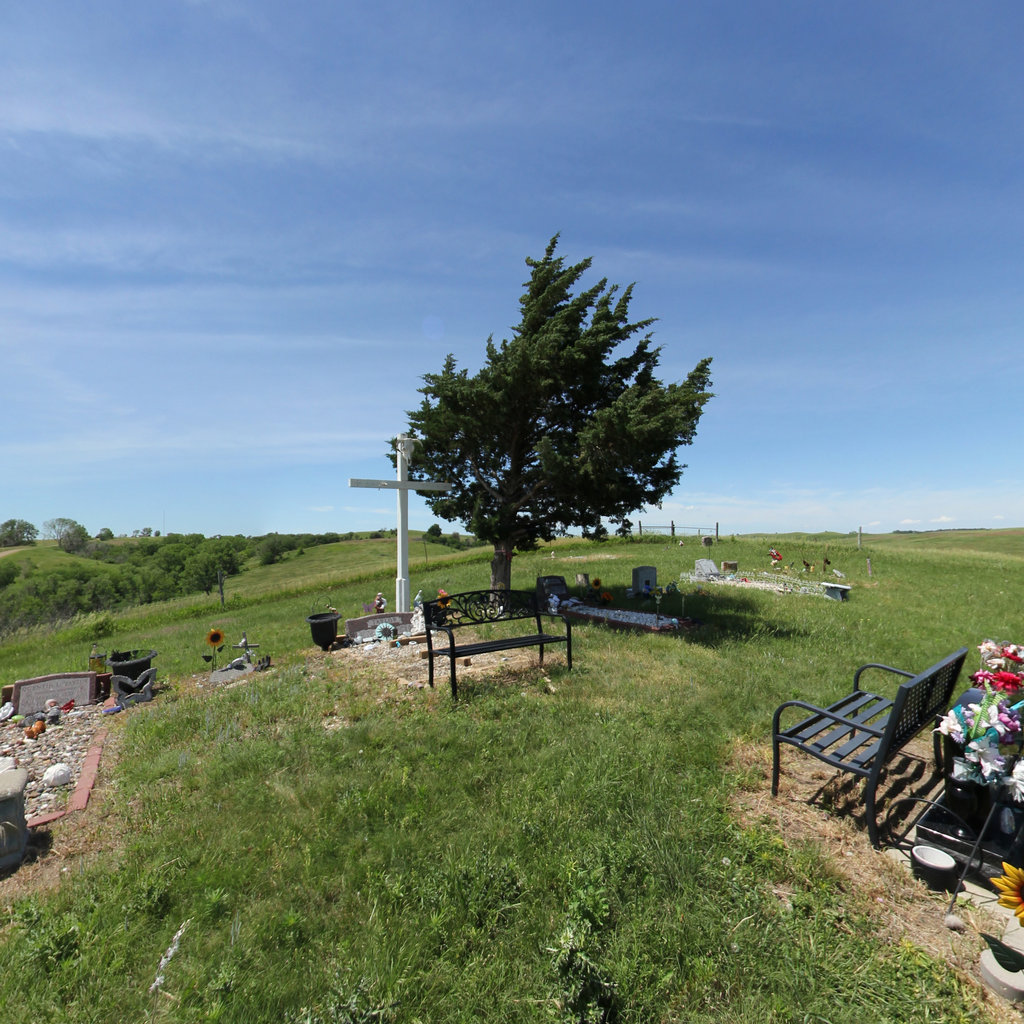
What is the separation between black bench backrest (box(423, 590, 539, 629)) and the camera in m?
7.56

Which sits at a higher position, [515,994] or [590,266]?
[590,266]

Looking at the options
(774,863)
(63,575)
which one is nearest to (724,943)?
(774,863)

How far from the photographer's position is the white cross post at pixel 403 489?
1012cm

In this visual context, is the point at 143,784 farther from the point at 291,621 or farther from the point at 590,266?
the point at 590,266

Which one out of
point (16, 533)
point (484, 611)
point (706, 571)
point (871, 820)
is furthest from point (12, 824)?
point (16, 533)

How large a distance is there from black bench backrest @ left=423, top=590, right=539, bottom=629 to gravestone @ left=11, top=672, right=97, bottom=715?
5003 mm

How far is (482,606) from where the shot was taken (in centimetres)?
808

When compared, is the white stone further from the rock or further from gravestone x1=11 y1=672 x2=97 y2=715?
gravestone x1=11 y1=672 x2=97 y2=715

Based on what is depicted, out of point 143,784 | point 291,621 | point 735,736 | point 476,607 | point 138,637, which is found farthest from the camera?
point 138,637

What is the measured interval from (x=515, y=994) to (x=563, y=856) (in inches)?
33.2

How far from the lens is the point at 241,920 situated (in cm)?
271

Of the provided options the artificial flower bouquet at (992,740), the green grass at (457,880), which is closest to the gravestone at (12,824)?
the green grass at (457,880)

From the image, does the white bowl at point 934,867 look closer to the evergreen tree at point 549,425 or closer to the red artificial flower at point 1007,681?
the red artificial flower at point 1007,681

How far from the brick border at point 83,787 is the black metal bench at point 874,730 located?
Answer: 5598 mm
